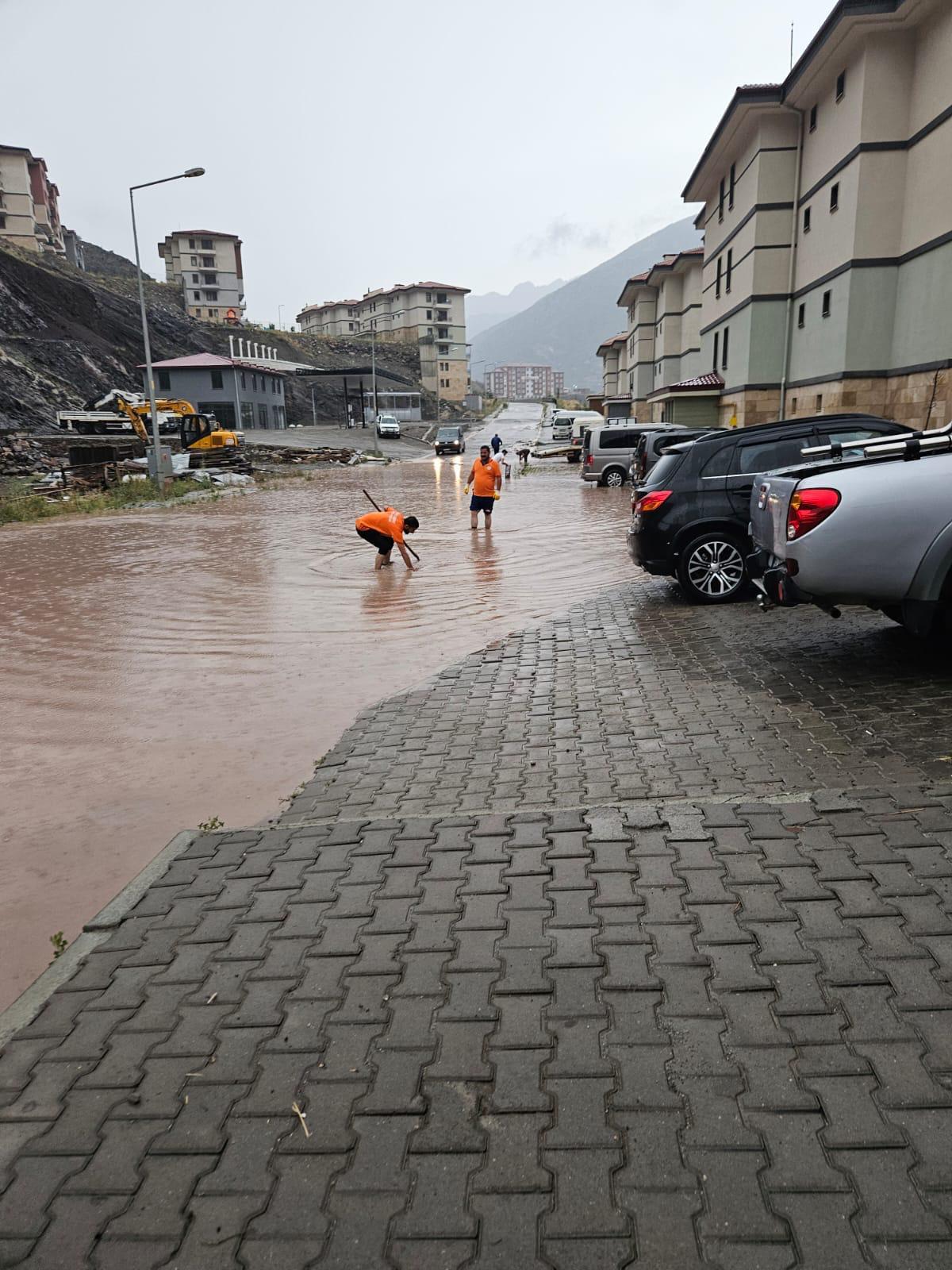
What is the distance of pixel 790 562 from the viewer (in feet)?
18.8

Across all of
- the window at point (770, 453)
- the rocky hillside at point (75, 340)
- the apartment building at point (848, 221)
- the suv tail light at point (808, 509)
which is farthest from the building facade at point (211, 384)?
the suv tail light at point (808, 509)

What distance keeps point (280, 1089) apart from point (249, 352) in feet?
317

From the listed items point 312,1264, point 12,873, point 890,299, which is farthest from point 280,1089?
point 890,299

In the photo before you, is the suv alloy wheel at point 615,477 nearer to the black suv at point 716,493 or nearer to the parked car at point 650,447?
the parked car at point 650,447

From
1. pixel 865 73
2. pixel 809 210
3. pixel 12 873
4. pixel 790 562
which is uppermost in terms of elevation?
pixel 865 73

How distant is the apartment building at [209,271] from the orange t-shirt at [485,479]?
10359 centimetres

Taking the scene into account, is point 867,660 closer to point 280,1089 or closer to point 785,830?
point 785,830

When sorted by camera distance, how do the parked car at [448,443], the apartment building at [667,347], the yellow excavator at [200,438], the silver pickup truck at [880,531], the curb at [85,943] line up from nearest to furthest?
the curb at [85,943], the silver pickup truck at [880,531], the apartment building at [667,347], the yellow excavator at [200,438], the parked car at [448,443]

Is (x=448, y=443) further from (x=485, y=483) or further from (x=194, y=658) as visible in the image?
(x=194, y=658)

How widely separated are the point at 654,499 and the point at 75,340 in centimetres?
6268

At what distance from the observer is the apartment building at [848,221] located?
69.5ft

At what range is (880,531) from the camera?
5.41 meters

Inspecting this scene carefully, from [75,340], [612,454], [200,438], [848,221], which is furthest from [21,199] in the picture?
[848,221]

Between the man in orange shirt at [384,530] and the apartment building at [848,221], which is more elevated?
the apartment building at [848,221]
